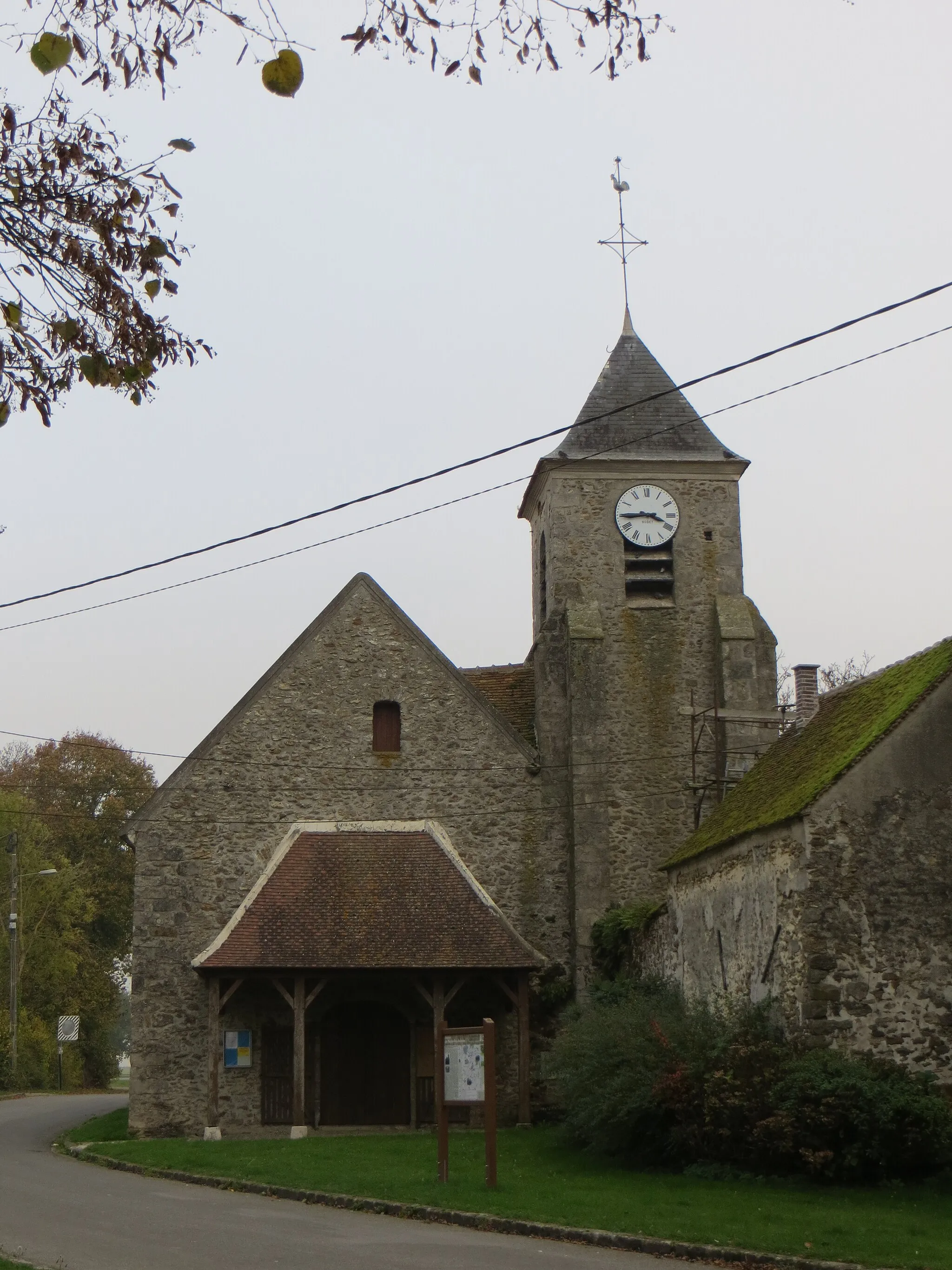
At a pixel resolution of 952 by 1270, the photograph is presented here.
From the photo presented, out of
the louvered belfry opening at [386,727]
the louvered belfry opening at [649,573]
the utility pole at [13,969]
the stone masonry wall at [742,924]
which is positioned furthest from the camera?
the utility pole at [13,969]

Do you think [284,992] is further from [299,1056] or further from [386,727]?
[386,727]

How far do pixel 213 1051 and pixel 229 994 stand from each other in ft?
3.35

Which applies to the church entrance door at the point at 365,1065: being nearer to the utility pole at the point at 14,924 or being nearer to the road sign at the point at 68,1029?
the utility pole at the point at 14,924

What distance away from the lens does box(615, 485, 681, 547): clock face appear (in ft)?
86.5

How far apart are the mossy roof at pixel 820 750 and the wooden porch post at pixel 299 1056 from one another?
5674mm

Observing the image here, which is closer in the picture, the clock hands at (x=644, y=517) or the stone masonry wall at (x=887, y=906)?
the stone masonry wall at (x=887, y=906)

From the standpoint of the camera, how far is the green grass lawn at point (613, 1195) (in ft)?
36.7

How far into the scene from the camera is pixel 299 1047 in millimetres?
21734

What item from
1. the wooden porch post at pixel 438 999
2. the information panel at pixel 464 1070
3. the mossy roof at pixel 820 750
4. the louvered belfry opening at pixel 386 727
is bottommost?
the information panel at pixel 464 1070

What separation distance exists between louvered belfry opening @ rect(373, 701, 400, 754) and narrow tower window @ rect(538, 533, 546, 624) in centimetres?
362

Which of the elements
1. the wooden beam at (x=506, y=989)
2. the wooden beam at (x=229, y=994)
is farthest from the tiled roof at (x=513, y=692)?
the wooden beam at (x=229, y=994)

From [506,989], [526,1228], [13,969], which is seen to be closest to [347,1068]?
[506,989]

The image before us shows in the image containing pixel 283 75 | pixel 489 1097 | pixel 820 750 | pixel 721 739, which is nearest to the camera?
pixel 283 75

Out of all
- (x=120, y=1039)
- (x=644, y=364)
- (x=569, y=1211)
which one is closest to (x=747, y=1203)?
(x=569, y=1211)
